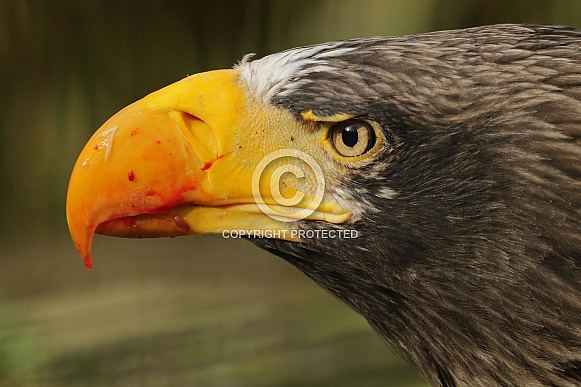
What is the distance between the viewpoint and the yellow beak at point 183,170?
155 cm

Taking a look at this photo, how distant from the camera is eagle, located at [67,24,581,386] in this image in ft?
4.79

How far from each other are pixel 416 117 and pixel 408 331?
52cm

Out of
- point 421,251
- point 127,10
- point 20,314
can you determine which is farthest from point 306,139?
point 20,314

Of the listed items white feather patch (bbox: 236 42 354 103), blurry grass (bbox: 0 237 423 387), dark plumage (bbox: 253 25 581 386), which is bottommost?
blurry grass (bbox: 0 237 423 387)

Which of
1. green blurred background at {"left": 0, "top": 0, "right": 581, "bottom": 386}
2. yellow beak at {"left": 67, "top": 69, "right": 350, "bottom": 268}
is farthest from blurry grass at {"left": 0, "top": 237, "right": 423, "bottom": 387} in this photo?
yellow beak at {"left": 67, "top": 69, "right": 350, "bottom": 268}

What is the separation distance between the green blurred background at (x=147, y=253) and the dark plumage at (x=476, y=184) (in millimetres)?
1816

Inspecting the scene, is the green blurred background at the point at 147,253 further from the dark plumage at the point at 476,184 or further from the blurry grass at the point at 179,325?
the dark plumage at the point at 476,184

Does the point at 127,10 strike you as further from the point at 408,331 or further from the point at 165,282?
the point at 408,331

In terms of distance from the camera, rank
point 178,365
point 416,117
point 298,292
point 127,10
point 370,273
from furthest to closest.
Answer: point 298,292 → point 178,365 → point 127,10 → point 370,273 → point 416,117

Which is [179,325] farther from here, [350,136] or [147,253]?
[350,136]

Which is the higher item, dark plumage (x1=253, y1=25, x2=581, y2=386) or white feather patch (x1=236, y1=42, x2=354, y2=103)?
white feather patch (x1=236, y1=42, x2=354, y2=103)

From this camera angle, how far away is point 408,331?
5.73 feet

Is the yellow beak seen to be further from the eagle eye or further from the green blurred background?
the green blurred background

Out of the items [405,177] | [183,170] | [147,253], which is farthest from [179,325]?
[405,177]
